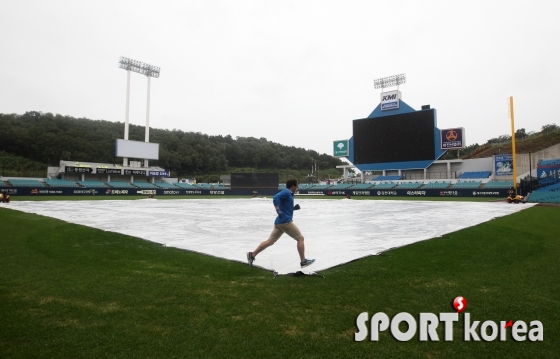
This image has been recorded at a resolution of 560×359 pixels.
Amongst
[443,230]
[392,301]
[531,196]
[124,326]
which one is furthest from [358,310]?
[531,196]

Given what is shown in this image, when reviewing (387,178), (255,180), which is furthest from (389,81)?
(255,180)

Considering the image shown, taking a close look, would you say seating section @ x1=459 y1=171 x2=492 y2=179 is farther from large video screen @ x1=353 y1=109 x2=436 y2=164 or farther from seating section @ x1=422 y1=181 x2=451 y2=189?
large video screen @ x1=353 y1=109 x2=436 y2=164

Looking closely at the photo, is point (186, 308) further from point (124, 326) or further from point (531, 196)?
point (531, 196)

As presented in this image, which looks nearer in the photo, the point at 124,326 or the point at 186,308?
the point at 124,326

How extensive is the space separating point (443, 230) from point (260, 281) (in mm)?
8604

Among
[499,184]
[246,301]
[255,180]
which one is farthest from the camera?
[255,180]

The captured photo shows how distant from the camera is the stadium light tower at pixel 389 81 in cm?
6450

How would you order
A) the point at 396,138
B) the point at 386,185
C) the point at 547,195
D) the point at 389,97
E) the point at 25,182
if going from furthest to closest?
the point at 389,97 < the point at 386,185 < the point at 396,138 < the point at 25,182 < the point at 547,195

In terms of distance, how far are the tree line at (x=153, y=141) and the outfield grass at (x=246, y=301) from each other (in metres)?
81.8

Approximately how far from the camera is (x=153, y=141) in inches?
4119

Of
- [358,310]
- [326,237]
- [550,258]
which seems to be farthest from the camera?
[326,237]

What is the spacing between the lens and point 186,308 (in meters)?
4.36

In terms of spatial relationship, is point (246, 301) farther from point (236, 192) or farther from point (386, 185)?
point (386, 185)
